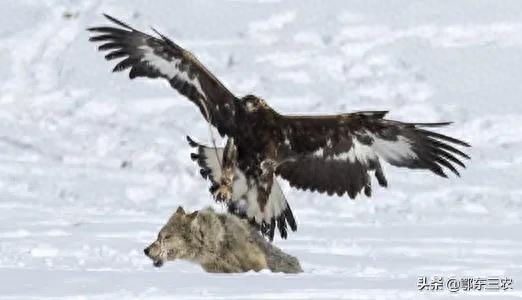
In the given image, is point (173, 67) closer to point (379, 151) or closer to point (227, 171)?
point (227, 171)

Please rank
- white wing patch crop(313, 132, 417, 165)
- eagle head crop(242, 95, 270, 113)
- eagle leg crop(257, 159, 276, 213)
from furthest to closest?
white wing patch crop(313, 132, 417, 165), eagle leg crop(257, 159, 276, 213), eagle head crop(242, 95, 270, 113)

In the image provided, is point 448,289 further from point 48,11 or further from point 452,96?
point 48,11

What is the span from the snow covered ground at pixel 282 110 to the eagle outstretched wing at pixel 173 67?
117 cm

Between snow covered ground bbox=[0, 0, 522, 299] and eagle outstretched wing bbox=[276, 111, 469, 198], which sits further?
snow covered ground bbox=[0, 0, 522, 299]

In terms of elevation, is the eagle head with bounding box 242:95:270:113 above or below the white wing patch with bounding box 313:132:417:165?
above

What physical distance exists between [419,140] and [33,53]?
9.81 meters

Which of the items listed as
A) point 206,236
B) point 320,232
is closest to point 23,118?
point 320,232

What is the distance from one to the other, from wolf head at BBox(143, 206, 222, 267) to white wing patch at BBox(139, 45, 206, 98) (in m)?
0.73

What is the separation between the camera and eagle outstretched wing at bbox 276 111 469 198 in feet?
26.1

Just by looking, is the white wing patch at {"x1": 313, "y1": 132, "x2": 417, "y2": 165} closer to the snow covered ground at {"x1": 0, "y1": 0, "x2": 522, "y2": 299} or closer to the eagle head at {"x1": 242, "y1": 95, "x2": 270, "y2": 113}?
the eagle head at {"x1": 242, "y1": 95, "x2": 270, "y2": 113}

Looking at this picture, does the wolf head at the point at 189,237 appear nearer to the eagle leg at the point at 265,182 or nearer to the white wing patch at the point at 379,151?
the eagle leg at the point at 265,182

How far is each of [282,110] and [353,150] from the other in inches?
308

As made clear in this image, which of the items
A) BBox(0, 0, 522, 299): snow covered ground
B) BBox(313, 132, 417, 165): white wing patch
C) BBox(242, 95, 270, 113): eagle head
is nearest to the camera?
BBox(242, 95, 270, 113): eagle head

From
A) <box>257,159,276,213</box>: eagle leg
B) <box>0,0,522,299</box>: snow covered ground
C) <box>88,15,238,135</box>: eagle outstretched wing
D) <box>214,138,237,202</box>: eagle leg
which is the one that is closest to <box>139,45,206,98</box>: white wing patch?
<box>88,15,238,135</box>: eagle outstretched wing
